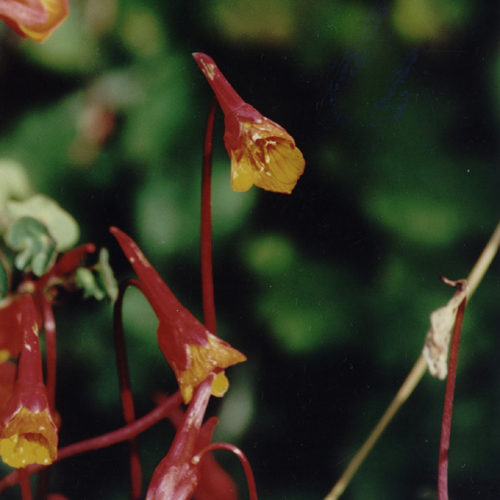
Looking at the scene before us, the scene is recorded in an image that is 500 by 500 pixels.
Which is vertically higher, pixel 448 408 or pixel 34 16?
pixel 34 16

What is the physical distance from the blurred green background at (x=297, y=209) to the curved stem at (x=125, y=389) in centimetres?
1

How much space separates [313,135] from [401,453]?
45cm

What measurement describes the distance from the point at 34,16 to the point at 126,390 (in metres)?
0.47

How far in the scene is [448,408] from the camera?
2.58ft

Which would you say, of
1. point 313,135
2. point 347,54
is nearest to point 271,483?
point 313,135

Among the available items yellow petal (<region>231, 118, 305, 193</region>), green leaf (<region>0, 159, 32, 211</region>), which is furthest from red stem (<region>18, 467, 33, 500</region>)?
yellow petal (<region>231, 118, 305, 193</region>)

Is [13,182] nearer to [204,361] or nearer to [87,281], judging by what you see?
[87,281]

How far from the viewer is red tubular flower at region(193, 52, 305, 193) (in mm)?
649

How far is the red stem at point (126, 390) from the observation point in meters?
0.74

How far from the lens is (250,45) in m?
0.72

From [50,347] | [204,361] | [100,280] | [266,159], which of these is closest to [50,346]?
[50,347]

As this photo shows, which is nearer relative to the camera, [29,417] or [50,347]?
[29,417]

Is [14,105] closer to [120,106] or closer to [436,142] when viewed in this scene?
[120,106]

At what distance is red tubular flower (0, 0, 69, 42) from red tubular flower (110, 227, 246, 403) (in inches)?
11.6
